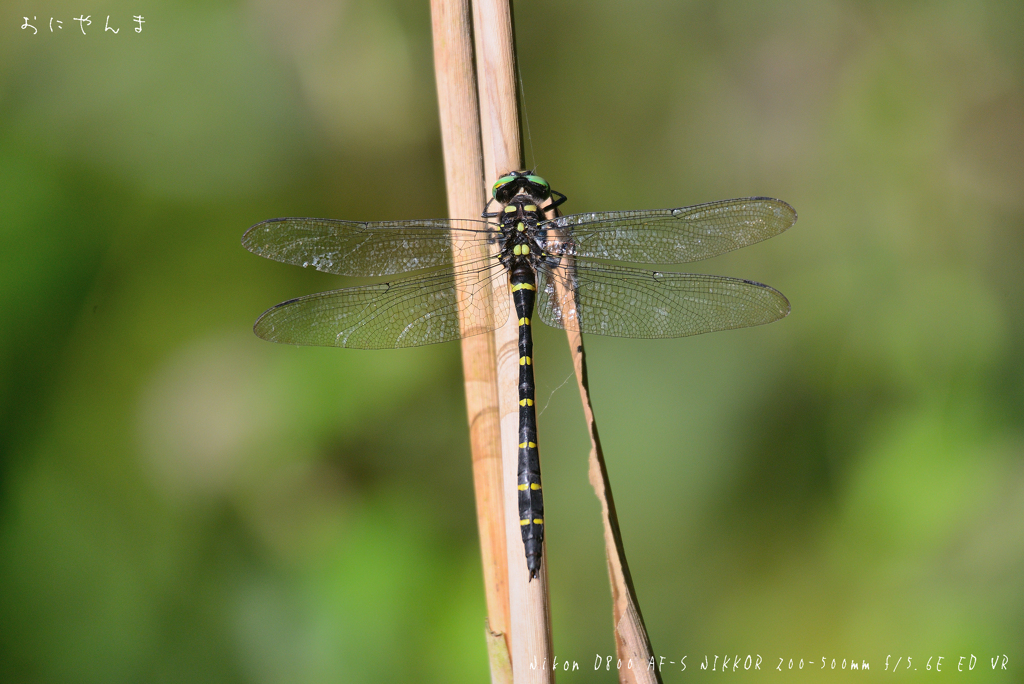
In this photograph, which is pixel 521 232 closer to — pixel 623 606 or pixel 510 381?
pixel 510 381

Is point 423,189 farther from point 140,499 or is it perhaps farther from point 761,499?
point 761,499

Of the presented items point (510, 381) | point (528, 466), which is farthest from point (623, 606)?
point (510, 381)

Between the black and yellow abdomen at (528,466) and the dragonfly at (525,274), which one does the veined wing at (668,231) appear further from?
the black and yellow abdomen at (528,466)

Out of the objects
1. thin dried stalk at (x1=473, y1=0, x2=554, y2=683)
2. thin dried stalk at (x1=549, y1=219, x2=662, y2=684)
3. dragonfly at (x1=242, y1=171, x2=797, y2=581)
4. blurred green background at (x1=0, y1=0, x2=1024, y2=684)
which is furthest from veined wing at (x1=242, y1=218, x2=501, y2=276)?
thin dried stalk at (x1=549, y1=219, x2=662, y2=684)

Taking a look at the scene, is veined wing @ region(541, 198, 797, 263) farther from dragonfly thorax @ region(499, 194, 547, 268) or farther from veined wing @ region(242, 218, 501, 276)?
veined wing @ region(242, 218, 501, 276)

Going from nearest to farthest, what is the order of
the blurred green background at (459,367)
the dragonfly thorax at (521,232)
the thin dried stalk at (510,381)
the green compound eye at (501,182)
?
the thin dried stalk at (510,381) < the green compound eye at (501,182) < the dragonfly thorax at (521,232) < the blurred green background at (459,367)

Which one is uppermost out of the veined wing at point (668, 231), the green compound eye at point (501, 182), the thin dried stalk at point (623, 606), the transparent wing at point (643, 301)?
the green compound eye at point (501, 182)

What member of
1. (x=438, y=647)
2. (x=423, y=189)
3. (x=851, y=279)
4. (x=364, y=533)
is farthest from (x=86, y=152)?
(x=851, y=279)

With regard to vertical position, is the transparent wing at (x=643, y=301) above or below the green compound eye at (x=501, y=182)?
below

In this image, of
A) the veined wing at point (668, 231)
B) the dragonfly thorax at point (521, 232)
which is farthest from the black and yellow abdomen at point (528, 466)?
the veined wing at point (668, 231)
